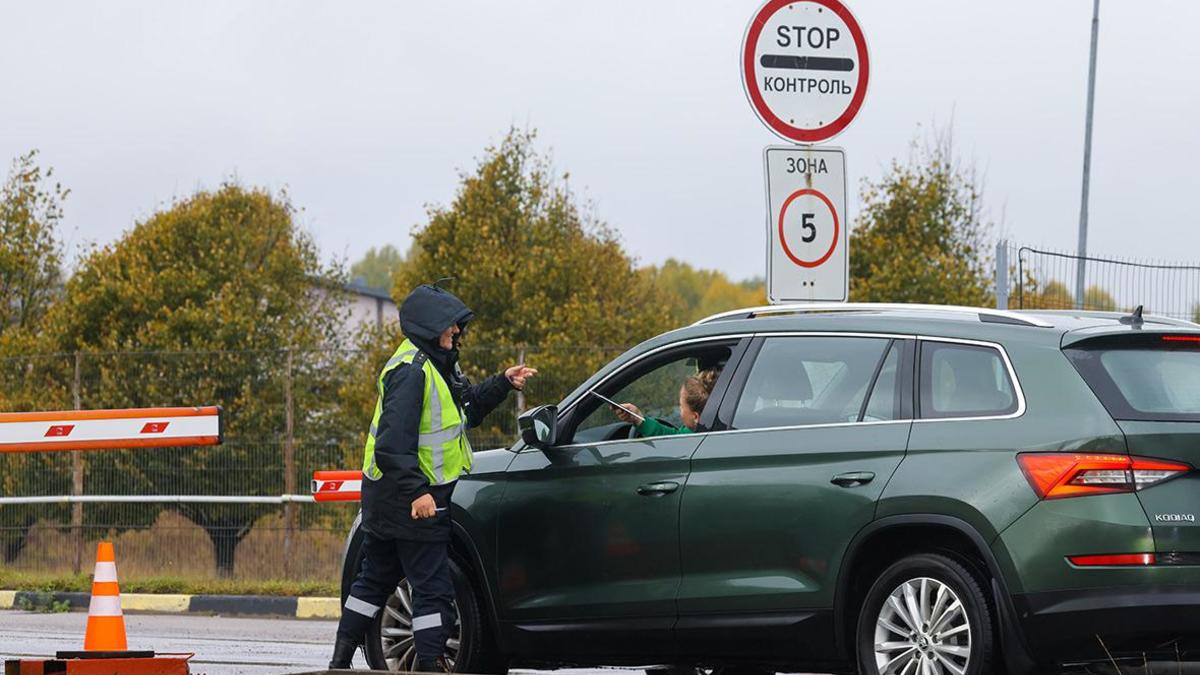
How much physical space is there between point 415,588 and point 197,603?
8.04m

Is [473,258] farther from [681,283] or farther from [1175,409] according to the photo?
[681,283]

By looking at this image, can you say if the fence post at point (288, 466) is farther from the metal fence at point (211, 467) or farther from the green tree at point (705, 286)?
the green tree at point (705, 286)

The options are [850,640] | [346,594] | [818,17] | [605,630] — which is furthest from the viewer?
[818,17]

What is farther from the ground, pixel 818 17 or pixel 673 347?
pixel 818 17

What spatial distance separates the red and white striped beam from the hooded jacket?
7.36m

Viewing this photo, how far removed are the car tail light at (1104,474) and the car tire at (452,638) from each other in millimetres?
2833

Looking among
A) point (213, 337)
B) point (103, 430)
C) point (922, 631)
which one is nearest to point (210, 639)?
point (103, 430)

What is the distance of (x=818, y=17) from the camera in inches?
385

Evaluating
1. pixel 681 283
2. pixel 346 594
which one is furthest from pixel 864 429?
pixel 681 283

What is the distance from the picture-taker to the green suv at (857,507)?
262 inches

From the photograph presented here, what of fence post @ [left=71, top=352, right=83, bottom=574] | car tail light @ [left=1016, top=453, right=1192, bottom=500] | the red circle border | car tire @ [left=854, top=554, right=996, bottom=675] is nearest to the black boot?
car tire @ [left=854, top=554, right=996, bottom=675]

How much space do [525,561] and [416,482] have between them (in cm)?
60

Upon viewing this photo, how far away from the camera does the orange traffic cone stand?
8992 millimetres

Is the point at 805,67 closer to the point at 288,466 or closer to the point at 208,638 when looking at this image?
the point at 208,638
